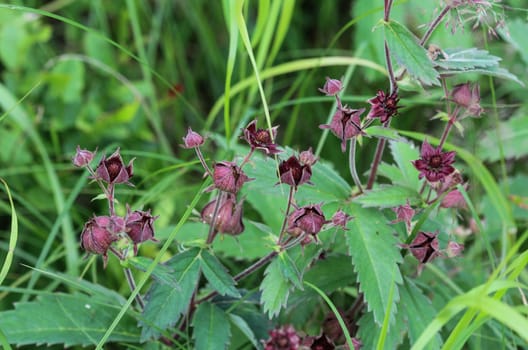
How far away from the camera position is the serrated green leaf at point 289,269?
1.35 m

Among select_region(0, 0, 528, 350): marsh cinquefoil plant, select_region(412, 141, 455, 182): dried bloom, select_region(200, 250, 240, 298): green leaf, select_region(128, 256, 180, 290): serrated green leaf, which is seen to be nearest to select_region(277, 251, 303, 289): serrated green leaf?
select_region(0, 0, 528, 350): marsh cinquefoil plant

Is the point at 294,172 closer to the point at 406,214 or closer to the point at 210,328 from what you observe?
the point at 406,214

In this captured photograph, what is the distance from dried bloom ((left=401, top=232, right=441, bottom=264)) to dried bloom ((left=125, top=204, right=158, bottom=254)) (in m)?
0.53

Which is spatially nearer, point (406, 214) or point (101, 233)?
point (101, 233)

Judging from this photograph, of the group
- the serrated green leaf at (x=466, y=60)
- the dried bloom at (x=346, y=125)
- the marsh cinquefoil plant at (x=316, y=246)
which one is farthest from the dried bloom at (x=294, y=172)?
the serrated green leaf at (x=466, y=60)

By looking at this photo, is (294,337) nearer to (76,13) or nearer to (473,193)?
(473,193)

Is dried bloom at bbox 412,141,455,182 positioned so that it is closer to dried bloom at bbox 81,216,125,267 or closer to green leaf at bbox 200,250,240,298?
green leaf at bbox 200,250,240,298

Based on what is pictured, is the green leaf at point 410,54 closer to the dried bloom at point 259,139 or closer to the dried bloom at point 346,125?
the dried bloom at point 346,125

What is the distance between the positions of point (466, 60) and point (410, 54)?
0.50 feet

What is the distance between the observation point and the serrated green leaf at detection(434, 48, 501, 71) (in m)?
1.41

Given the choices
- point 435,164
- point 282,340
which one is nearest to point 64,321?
point 282,340

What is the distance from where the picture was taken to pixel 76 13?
3.01m

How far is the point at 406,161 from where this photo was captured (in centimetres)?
172

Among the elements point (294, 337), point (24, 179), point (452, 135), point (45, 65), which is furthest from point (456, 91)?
point (45, 65)
